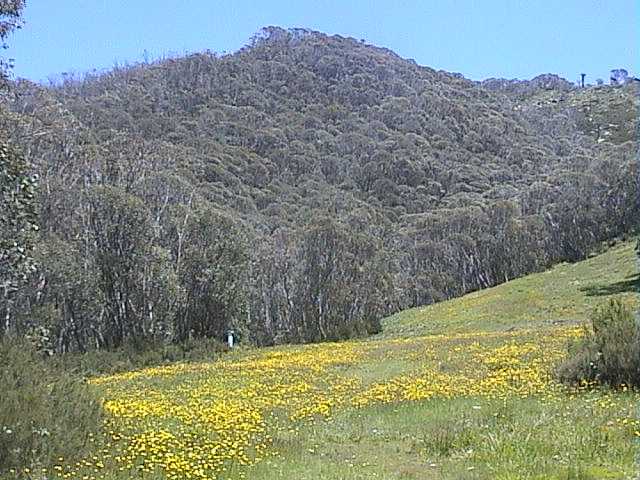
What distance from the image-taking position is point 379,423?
1316 centimetres

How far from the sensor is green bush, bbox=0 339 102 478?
31.1ft

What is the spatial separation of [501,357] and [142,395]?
8613 mm

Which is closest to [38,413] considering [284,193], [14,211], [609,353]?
[14,211]

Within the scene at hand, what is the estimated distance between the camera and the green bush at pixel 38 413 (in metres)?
9.48

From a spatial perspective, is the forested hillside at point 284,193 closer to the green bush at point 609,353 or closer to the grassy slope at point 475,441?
the grassy slope at point 475,441

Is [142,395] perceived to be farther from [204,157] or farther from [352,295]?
[204,157]

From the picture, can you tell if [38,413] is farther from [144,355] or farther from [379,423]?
[144,355]

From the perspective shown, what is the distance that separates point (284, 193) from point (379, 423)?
97835mm

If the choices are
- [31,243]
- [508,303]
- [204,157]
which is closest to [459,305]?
[508,303]

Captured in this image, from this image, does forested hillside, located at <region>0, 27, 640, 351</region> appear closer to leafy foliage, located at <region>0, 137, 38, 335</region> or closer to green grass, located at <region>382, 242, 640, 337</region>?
leafy foliage, located at <region>0, 137, 38, 335</region>

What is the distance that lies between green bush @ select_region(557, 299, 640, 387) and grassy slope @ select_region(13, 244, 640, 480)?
1.96 ft

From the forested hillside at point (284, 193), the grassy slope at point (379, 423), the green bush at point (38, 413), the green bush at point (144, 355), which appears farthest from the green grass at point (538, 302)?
the green bush at point (38, 413)

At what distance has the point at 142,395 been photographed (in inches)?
771

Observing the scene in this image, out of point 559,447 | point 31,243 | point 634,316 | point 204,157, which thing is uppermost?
point 204,157
